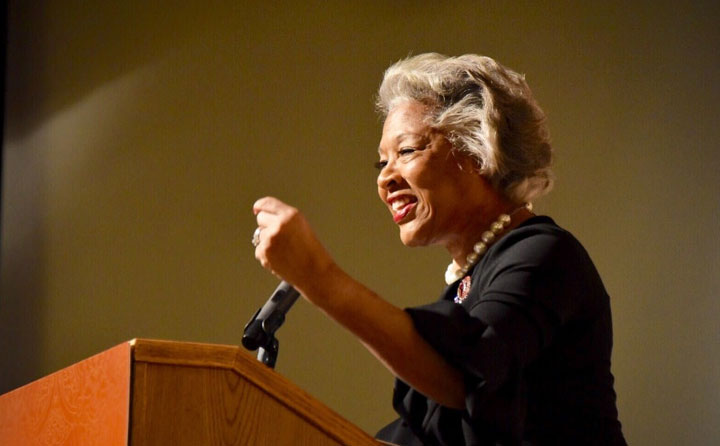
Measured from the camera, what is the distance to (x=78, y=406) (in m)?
1.31

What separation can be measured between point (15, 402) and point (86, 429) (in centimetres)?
37

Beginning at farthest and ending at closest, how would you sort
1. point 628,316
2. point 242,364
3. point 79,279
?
point 628,316, point 79,279, point 242,364

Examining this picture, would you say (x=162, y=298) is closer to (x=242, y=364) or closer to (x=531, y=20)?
(x=531, y=20)

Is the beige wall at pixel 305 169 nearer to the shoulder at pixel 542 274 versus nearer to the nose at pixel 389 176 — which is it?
the nose at pixel 389 176

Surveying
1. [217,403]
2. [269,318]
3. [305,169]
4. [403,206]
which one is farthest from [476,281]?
[305,169]

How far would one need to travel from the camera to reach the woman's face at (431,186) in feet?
6.35

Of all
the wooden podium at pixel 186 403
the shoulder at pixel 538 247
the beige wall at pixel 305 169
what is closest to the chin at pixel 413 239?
the shoulder at pixel 538 247

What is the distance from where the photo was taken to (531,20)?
416 cm

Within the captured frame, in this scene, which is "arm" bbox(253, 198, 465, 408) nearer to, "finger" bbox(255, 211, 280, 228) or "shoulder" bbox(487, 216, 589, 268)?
"finger" bbox(255, 211, 280, 228)

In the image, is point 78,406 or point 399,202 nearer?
point 78,406

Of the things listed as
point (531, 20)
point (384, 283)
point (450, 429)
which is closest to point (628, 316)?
point (384, 283)

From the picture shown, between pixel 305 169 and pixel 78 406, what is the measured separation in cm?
267

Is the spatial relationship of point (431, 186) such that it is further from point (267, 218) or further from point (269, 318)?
point (267, 218)

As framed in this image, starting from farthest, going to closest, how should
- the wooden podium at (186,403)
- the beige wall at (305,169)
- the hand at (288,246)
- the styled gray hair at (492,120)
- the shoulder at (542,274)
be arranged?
the beige wall at (305,169), the styled gray hair at (492,120), the shoulder at (542,274), the hand at (288,246), the wooden podium at (186,403)
